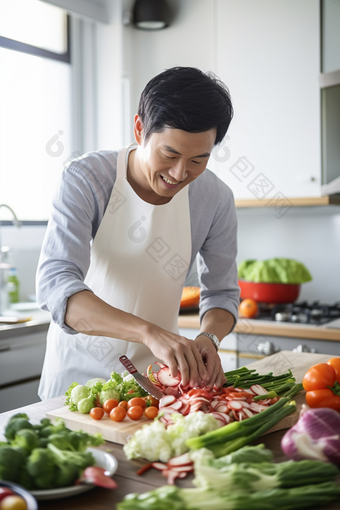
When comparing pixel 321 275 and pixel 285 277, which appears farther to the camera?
pixel 321 275

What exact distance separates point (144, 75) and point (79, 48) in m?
0.45

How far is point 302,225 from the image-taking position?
3121 millimetres

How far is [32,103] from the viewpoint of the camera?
10.5 ft

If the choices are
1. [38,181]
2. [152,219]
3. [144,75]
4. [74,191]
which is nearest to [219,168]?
[144,75]

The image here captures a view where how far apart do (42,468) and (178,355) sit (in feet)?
1.39

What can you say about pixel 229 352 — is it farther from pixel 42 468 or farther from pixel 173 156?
pixel 42 468

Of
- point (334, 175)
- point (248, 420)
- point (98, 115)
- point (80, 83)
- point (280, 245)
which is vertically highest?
point (80, 83)

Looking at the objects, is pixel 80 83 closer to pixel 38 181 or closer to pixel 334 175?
pixel 38 181

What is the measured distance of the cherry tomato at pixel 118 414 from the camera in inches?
45.3

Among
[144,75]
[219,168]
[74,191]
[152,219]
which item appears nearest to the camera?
[74,191]

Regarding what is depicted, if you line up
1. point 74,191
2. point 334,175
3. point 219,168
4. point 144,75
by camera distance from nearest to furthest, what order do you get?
point 74,191 → point 334,175 → point 219,168 → point 144,75

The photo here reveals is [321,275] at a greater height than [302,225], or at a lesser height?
lesser

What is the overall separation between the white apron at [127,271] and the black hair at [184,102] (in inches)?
11.8

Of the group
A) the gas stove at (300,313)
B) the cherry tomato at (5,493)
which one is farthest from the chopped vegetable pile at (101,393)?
the gas stove at (300,313)
